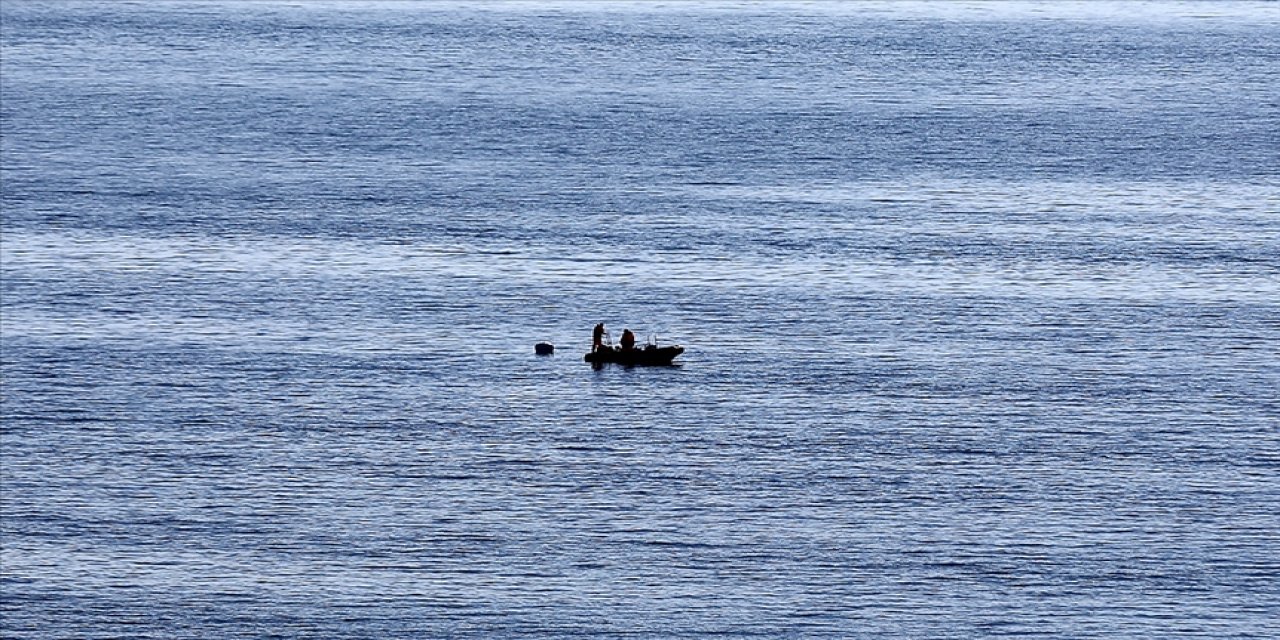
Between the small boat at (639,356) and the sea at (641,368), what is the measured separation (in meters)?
0.95

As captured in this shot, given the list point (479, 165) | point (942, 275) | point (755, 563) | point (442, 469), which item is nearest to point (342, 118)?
point (479, 165)

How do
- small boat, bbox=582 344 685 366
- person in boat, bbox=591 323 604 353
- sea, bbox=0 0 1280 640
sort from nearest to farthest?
sea, bbox=0 0 1280 640 < small boat, bbox=582 344 685 366 < person in boat, bbox=591 323 604 353

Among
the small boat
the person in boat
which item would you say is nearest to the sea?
the small boat

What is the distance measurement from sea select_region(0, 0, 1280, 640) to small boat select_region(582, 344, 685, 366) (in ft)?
3.10

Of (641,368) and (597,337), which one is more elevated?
(597,337)

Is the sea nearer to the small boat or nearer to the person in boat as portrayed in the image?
the small boat

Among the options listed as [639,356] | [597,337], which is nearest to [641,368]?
[639,356]

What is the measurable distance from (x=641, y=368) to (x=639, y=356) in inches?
21.4

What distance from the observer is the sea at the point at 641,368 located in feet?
222

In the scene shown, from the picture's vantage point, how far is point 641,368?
91.6 metres

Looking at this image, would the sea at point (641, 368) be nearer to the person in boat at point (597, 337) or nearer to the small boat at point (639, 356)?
the small boat at point (639, 356)

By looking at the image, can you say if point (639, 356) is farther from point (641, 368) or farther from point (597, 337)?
point (597, 337)

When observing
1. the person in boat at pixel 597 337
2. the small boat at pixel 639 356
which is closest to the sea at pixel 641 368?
the small boat at pixel 639 356

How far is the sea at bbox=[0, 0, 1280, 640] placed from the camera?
222 ft
